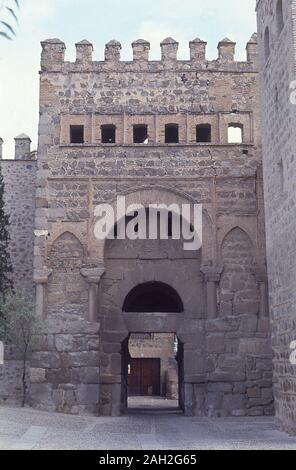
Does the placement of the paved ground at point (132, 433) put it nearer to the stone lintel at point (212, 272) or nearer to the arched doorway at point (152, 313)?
the arched doorway at point (152, 313)

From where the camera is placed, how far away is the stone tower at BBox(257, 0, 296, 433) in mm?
11633

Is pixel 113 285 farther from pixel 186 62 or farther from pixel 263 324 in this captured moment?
pixel 186 62

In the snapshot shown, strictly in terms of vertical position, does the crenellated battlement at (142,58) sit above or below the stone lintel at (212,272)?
above

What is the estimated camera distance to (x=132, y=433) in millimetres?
12305

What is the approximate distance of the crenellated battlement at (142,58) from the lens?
17531mm

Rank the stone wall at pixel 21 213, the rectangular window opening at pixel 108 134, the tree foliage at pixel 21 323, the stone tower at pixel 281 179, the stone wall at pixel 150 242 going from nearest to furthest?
the stone tower at pixel 281 179
the tree foliage at pixel 21 323
the stone wall at pixel 150 242
the rectangular window opening at pixel 108 134
the stone wall at pixel 21 213

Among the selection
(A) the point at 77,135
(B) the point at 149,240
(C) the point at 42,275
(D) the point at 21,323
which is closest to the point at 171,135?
(A) the point at 77,135

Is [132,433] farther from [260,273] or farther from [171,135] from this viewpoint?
[171,135]

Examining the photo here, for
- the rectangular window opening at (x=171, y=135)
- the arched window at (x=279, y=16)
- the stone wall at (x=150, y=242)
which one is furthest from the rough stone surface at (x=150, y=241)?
the arched window at (x=279, y=16)

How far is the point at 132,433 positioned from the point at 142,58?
9782 millimetres

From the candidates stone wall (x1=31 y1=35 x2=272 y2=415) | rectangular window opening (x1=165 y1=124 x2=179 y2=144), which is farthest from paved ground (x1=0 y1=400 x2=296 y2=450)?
rectangular window opening (x1=165 y1=124 x2=179 y2=144)

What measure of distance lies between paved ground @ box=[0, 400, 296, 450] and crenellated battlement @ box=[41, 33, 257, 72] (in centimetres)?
875

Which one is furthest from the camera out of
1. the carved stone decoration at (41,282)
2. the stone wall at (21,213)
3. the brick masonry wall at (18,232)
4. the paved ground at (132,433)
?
the stone wall at (21,213)
